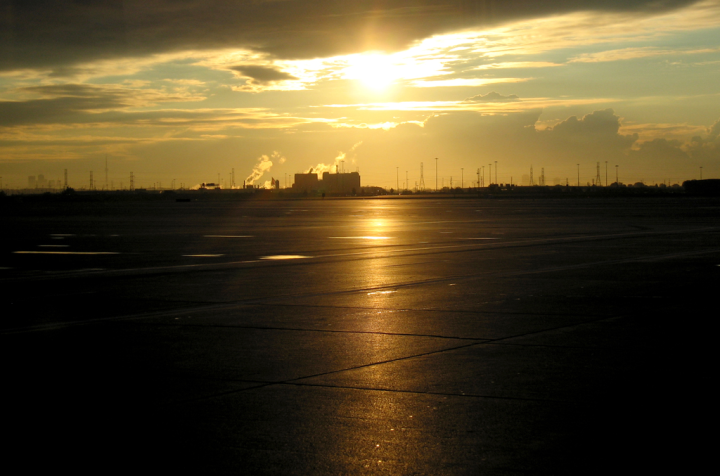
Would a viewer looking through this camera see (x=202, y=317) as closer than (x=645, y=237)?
Yes

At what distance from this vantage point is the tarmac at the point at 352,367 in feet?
18.2

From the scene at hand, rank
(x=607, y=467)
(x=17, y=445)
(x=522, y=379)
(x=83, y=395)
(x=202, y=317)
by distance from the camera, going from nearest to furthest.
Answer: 1. (x=607, y=467)
2. (x=17, y=445)
3. (x=83, y=395)
4. (x=522, y=379)
5. (x=202, y=317)

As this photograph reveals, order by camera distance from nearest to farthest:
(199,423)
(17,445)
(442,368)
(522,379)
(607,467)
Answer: (607,467) < (17,445) < (199,423) < (522,379) < (442,368)

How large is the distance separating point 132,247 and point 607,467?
927 inches

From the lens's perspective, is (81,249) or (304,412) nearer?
(304,412)

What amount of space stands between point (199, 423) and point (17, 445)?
4.41 ft

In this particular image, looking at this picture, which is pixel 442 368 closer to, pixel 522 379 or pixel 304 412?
pixel 522 379

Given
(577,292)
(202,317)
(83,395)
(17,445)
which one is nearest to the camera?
(17,445)

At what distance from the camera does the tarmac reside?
556cm

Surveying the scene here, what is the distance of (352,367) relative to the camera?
831 cm

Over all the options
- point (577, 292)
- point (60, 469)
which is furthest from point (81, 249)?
point (60, 469)

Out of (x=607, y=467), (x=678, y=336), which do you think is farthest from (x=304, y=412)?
(x=678, y=336)

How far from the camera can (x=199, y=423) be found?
627cm

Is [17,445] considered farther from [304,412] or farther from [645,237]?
[645,237]
